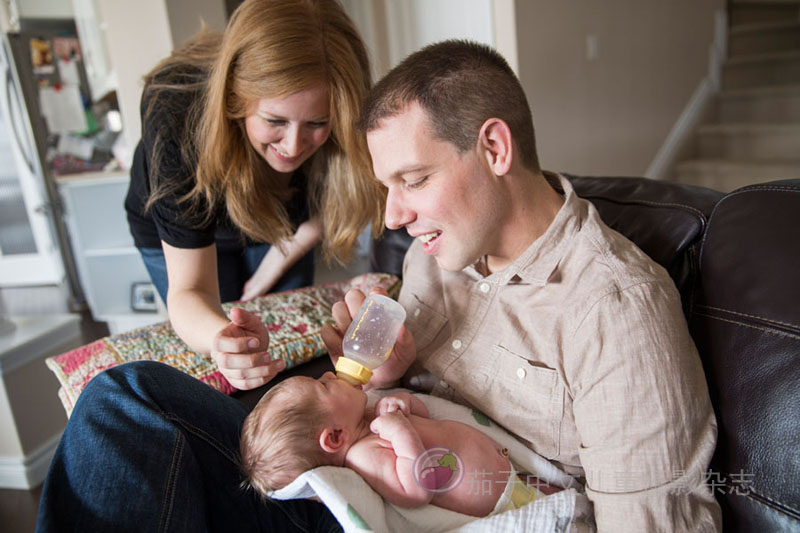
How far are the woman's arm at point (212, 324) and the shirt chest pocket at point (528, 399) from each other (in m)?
0.46

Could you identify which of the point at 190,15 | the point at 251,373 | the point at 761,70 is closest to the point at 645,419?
the point at 251,373

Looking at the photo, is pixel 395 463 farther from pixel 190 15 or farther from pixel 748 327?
pixel 190 15

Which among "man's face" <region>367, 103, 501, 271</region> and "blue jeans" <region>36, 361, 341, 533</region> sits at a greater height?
"man's face" <region>367, 103, 501, 271</region>

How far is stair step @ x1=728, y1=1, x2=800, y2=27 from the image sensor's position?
446 centimetres

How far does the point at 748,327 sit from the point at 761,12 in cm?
466

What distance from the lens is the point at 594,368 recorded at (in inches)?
39.6

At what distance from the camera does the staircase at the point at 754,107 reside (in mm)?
3711

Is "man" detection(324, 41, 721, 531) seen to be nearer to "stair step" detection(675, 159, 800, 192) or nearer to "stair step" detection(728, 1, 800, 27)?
"stair step" detection(675, 159, 800, 192)

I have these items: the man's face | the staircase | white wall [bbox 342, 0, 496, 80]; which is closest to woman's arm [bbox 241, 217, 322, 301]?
the man's face

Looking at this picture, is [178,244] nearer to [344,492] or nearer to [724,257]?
[344,492]

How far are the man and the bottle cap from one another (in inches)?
8.3

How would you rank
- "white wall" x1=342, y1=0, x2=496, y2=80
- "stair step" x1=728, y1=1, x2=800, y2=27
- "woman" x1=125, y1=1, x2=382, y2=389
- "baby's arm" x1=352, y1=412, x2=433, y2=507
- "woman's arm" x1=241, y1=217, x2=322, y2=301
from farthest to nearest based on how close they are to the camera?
"stair step" x1=728, y1=1, x2=800, y2=27 < "white wall" x1=342, y1=0, x2=496, y2=80 < "woman's arm" x1=241, y1=217, x2=322, y2=301 < "woman" x1=125, y1=1, x2=382, y2=389 < "baby's arm" x1=352, y1=412, x2=433, y2=507

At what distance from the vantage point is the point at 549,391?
1116 millimetres

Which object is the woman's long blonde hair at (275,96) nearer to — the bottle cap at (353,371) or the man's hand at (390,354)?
the man's hand at (390,354)
